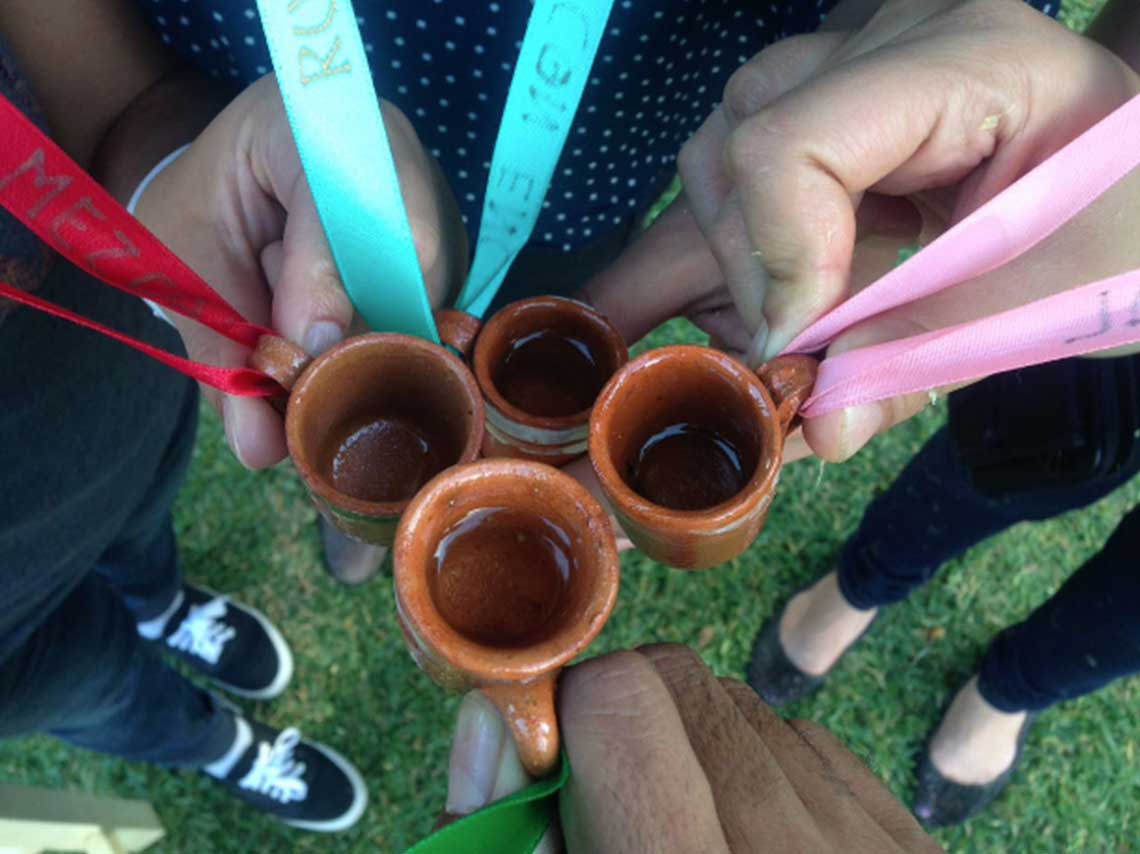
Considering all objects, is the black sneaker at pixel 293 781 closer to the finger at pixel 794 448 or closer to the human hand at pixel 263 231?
the human hand at pixel 263 231

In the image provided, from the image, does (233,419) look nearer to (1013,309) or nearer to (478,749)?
(478,749)

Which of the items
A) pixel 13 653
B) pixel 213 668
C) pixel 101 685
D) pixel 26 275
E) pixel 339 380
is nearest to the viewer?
pixel 339 380

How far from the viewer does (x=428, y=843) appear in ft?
2.34

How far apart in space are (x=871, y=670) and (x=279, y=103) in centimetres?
176

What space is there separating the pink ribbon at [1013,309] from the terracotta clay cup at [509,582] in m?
0.28

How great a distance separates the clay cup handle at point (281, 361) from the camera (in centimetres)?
89

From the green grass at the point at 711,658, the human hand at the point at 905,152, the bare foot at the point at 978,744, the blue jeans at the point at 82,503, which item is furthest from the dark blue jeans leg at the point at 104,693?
the bare foot at the point at 978,744

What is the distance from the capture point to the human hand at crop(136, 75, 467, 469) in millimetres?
952

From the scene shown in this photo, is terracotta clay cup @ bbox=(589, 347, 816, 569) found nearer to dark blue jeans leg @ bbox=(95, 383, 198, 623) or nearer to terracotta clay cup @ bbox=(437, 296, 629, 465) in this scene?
terracotta clay cup @ bbox=(437, 296, 629, 465)

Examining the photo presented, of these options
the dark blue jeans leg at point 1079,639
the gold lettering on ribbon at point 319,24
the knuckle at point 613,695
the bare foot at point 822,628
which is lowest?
the bare foot at point 822,628

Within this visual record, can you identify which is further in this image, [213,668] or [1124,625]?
[213,668]

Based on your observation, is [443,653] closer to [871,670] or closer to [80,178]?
[80,178]

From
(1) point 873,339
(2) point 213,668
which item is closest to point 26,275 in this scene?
(1) point 873,339

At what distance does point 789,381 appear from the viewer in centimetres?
90
